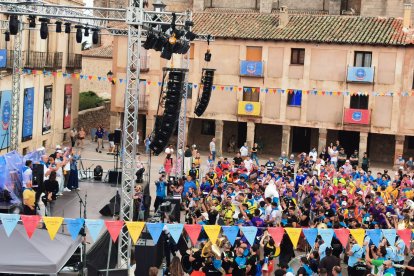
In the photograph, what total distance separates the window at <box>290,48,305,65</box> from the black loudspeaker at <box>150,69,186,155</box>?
67.2 ft

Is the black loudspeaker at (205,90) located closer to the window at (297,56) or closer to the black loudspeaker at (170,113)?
the window at (297,56)

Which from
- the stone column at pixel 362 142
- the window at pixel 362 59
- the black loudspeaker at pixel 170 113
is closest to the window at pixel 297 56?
the window at pixel 362 59

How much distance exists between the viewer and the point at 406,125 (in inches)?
1558

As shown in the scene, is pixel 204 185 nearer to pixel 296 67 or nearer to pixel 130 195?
pixel 130 195

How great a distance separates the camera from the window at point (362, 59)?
3981 cm

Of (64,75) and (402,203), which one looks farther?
(64,75)

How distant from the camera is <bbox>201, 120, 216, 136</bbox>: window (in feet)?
147

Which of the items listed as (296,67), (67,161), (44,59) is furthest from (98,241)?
(296,67)

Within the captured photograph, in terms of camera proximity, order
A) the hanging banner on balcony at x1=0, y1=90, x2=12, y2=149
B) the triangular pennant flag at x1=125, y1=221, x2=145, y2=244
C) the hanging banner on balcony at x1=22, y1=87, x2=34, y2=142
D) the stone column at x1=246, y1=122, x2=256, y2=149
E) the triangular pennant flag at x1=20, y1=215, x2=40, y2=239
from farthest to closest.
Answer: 1. the stone column at x1=246, y1=122, x2=256, y2=149
2. the hanging banner on balcony at x1=22, y1=87, x2=34, y2=142
3. the hanging banner on balcony at x1=0, y1=90, x2=12, y2=149
4. the triangular pennant flag at x1=125, y1=221, x2=145, y2=244
5. the triangular pennant flag at x1=20, y1=215, x2=40, y2=239

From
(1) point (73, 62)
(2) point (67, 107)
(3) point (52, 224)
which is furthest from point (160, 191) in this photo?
(2) point (67, 107)

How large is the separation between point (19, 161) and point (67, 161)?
8.97ft

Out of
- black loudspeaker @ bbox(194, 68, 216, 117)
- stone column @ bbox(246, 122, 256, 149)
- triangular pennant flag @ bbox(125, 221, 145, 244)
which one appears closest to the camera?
triangular pennant flag @ bbox(125, 221, 145, 244)

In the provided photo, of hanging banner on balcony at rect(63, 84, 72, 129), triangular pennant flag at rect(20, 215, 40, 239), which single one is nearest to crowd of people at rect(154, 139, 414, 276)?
triangular pennant flag at rect(20, 215, 40, 239)

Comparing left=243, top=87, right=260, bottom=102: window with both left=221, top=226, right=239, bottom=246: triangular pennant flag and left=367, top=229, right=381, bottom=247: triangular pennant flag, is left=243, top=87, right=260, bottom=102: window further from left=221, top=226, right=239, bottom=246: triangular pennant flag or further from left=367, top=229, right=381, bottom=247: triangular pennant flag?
left=221, top=226, right=239, bottom=246: triangular pennant flag
